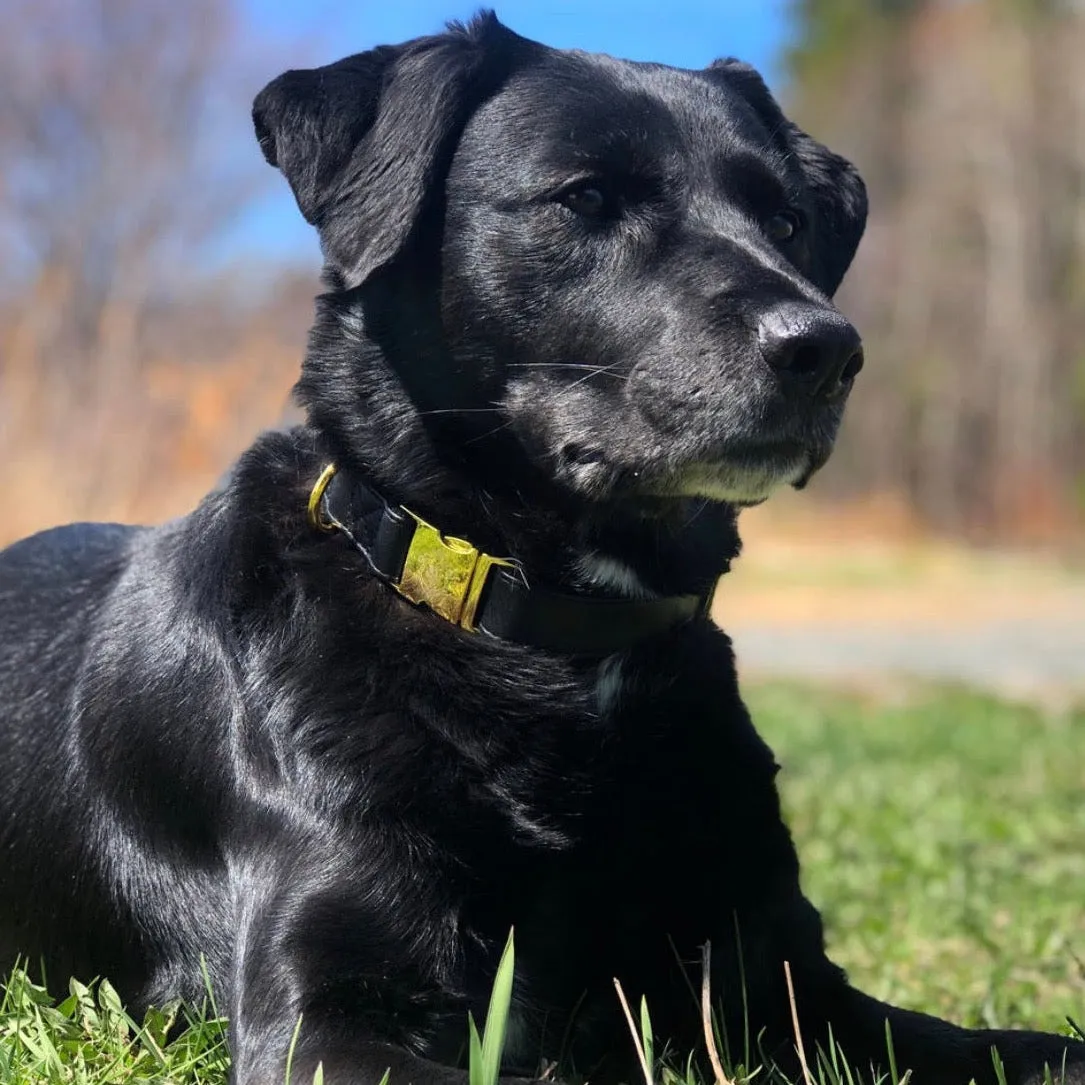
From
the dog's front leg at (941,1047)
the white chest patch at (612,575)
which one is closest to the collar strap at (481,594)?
the white chest patch at (612,575)

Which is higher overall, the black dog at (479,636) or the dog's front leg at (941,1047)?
the black dog at (479,636)

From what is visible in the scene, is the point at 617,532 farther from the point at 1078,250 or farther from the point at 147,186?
the point at 1078,250

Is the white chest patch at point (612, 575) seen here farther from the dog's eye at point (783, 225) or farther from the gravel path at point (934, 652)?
the gravel path at point (934, 652)

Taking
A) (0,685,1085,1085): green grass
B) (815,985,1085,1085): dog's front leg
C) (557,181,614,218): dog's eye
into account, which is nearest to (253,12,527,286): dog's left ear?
(557,181,614,218): dog's eye

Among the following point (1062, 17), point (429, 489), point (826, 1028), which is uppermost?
point (1062, 17)

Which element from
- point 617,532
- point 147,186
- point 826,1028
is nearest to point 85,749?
point 617,532

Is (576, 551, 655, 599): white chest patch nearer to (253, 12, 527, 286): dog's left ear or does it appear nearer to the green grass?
(253, 12, 527, 286): dog's left ear

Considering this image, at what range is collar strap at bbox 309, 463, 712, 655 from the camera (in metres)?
2.31

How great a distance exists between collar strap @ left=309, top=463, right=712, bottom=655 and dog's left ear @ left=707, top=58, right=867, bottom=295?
3.51 ft

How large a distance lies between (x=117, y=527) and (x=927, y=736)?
5.24m

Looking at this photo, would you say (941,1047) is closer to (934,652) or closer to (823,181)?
(823,181)

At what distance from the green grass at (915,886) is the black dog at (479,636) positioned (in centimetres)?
17

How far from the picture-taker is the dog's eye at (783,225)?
8.86 feet

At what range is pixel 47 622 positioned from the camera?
2.85 m
